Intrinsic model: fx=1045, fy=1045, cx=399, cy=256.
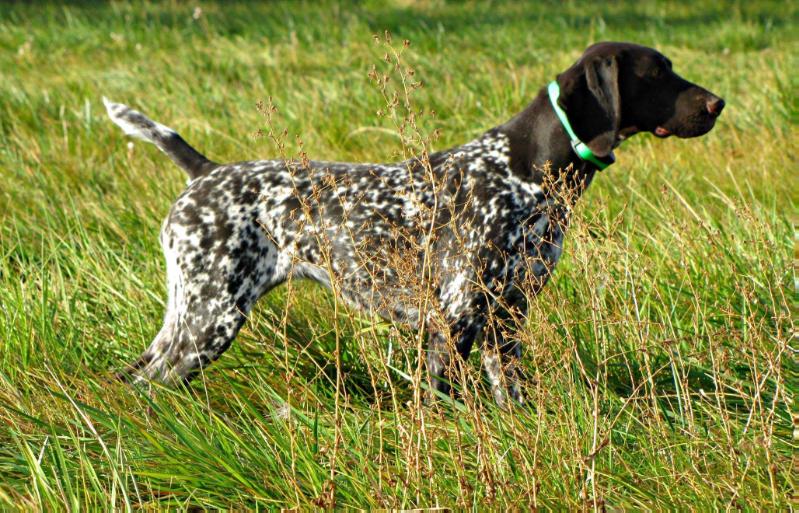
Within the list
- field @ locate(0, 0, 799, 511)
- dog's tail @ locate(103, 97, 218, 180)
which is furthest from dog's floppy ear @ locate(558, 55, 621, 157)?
dog's tail @ locate(103, 97, 218, 180)

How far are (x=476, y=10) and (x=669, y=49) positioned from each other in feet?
15.5

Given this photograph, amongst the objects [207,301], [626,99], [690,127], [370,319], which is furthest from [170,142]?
[690,127]

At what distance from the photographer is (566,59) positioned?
28.6ft

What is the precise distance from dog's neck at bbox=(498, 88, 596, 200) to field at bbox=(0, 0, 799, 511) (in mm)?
340

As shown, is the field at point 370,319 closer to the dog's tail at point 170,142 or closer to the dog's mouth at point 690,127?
the dog's mouth at point 690,127

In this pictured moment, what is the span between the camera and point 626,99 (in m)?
3.74

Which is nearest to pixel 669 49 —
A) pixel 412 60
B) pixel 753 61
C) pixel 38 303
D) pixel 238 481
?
pixel 753 61

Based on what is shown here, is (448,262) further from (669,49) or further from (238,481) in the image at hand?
(669,49)

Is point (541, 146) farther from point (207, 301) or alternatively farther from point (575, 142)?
point (207, 301)

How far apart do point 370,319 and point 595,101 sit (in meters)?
1.10

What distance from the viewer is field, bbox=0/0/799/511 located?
2537 millimetres

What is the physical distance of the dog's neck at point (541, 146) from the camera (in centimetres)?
364

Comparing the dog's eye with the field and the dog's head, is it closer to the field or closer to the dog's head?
the dog's head

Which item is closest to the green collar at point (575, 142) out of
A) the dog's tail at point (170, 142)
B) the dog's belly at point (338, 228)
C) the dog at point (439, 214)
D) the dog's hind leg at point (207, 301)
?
the dog at point (439, 214)
